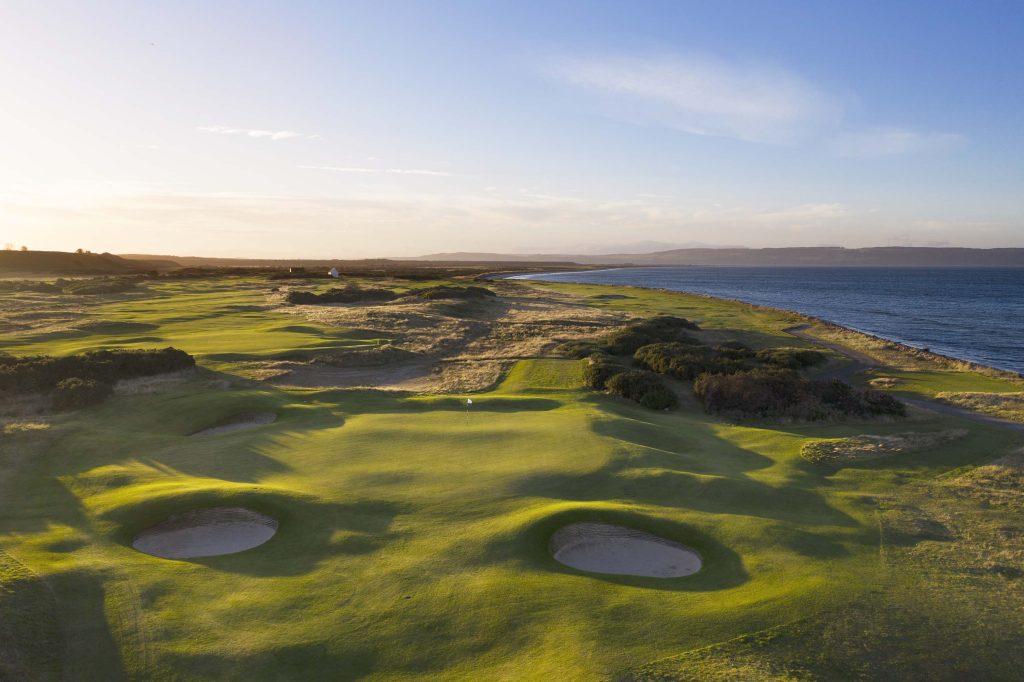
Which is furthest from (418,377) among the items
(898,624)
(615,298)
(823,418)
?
(615,298)

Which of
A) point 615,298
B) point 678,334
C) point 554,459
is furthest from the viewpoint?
point 615,298

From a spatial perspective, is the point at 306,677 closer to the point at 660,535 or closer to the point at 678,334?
the point at 660,535

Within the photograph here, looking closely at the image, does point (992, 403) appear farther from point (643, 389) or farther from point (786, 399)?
point (643, 389)

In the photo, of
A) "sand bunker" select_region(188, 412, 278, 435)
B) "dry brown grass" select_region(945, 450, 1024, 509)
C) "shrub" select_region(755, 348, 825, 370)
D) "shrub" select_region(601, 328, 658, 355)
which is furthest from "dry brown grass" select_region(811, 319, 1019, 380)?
"sand bunker" select_region(188, 412, 278, 435)

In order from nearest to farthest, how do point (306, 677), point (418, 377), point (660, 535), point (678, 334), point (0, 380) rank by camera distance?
point (306, 677), point (660, 535), point (0, 380), point (418, 377), point (678, 334)

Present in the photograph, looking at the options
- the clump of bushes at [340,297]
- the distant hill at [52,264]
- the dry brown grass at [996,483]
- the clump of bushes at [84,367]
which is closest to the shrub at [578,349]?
the dry brown grass at [996,483]

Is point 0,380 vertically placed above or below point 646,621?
above

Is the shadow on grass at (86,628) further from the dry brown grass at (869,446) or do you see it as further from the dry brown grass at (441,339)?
the dry brown grass at (441,339)
